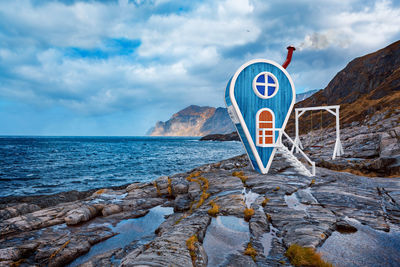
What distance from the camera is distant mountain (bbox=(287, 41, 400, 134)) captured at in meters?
58.3

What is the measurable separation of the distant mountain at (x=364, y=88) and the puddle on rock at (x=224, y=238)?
58426mm

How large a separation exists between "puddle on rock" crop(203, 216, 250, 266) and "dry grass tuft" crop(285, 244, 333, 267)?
1504 mm

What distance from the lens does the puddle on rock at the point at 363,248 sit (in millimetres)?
5922

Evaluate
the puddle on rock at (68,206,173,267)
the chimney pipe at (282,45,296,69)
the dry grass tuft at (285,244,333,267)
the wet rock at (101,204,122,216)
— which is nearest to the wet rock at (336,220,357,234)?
the dry grass tuft at (285,244,333,267)

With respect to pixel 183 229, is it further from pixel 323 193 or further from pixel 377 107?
pixel 377 107

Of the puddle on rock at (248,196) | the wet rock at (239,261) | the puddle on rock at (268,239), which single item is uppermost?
the puddle on rock at (248,196)

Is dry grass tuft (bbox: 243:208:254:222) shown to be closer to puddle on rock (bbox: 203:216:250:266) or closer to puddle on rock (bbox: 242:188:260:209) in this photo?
puddle on rock (bbox: 203:216:250:266)

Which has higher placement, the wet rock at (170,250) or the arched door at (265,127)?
the arched door at (265,127)

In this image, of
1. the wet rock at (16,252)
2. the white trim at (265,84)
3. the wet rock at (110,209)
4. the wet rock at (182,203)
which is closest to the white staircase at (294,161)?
the white trim at (265,84)

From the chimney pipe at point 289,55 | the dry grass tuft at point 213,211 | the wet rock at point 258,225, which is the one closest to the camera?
the wet rock at point 258,225

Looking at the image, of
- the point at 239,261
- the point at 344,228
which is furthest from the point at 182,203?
the point at 344,228

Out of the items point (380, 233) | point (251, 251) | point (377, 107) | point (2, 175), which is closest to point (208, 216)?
point (251, 251)

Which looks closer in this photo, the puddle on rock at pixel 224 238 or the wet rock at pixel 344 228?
the puddle on rock at pixel 224 238

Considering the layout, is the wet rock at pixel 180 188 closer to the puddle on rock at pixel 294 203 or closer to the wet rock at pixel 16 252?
the puddle on rock at pixel 294 203
